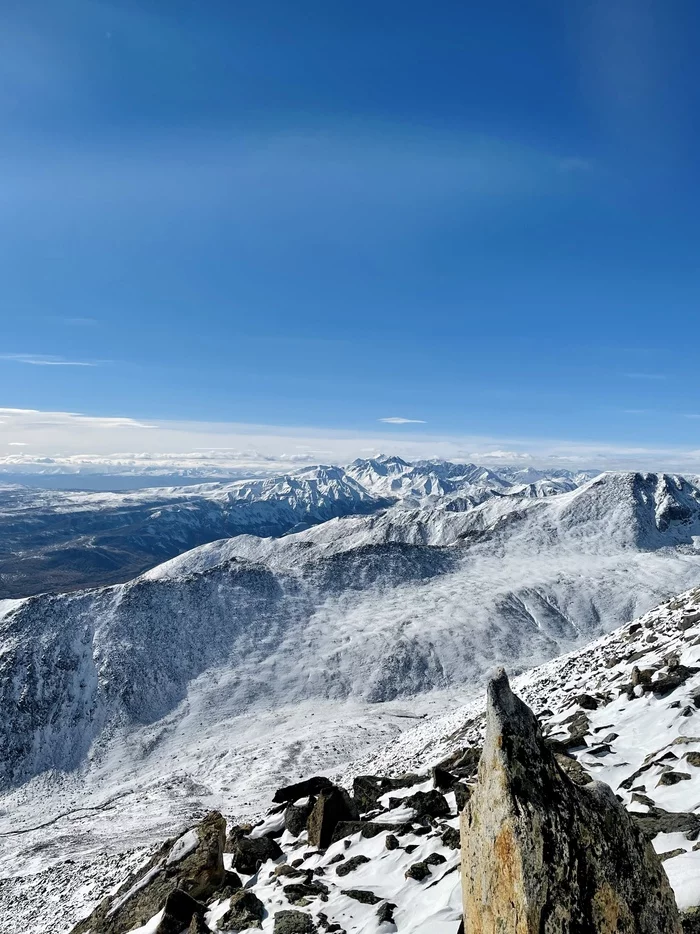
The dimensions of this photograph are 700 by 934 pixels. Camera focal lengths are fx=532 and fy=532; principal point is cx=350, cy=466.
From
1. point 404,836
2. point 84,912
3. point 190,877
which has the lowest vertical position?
point 84,912

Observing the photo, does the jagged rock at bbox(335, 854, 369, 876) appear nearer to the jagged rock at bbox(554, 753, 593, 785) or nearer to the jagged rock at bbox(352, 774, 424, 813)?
the jagged rock at bbox(352, 774, 424, 813)

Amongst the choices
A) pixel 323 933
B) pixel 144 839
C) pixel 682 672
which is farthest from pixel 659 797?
pixel 144 839

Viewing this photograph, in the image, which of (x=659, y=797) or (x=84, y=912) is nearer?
(x=659, y=797)

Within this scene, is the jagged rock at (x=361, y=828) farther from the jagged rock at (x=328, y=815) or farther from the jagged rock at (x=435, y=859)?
the jagged rock at (x=435, y=859)

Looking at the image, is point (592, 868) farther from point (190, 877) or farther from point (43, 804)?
point (43, 804)

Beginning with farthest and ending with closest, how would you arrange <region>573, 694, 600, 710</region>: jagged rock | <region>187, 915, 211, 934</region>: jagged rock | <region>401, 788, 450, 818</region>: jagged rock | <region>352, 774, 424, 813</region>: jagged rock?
1. <region>573, 694, 600, 710</region>: jagged rock
2. <region>352, 774, 424, 813</region>: jagged rock
3. <region>401, 788, 450, 818</region>: jagged rock
4. <region>187, 915, 211, 934</region>: jagged rock

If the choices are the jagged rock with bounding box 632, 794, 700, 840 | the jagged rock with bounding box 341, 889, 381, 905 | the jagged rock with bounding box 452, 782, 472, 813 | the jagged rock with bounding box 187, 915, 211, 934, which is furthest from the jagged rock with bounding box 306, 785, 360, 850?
the jagged rock with bounding box 632, 794, 700, 840
